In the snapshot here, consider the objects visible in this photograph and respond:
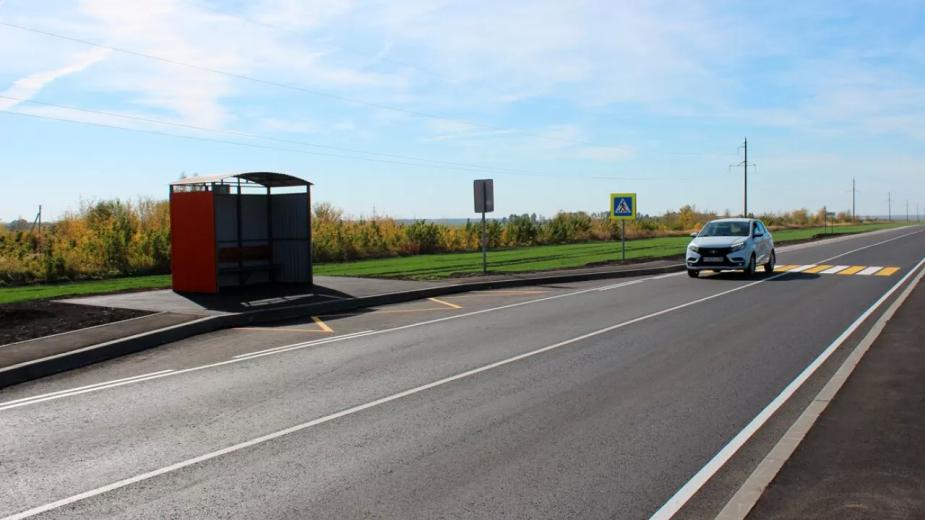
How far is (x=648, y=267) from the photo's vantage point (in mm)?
24797

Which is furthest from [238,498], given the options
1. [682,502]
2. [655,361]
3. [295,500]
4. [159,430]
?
[655,361]

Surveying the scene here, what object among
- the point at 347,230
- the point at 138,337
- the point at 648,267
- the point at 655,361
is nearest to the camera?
the point at 655,361

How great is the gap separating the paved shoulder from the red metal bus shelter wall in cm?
1242

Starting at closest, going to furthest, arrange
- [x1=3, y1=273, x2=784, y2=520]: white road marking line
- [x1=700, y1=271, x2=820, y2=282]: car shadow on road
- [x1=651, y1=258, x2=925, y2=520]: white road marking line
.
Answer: [x1=651, y1=258, x2=925, y2=520]: white road marking line
[x1=3, y1=273, x2=784, y2=520]: white road marking line
[x1=700, y1=271, x2=820, y2=282]: car shadow on road

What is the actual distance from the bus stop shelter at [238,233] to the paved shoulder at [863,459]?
1257 centimetres

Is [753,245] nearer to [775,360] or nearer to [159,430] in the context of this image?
[775,360]

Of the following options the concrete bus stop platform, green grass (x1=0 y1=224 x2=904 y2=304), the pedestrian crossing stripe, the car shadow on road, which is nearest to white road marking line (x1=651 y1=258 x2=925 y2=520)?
the concrete bus stop platform

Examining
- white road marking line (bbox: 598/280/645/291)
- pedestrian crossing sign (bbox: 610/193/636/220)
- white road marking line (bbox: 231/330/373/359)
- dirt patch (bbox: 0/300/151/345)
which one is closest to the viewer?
white road marking line (bbox: 231/330/373/359)

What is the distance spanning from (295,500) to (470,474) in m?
1.17

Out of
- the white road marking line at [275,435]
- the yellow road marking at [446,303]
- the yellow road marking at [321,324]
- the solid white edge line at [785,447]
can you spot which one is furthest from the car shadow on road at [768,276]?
the yellow road marking at [321,324]

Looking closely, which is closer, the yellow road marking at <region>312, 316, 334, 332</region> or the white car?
the yellow road marking at <region>312, 316, 334, 332</region>

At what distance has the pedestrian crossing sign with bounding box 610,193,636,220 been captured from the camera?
86.1 feet

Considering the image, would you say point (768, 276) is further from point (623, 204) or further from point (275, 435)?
Result: point (275, 435)

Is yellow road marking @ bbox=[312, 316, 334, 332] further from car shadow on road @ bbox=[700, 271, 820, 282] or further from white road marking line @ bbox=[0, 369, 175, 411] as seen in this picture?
car shadow on road @ bbox=[700, 271, 820, 282]
